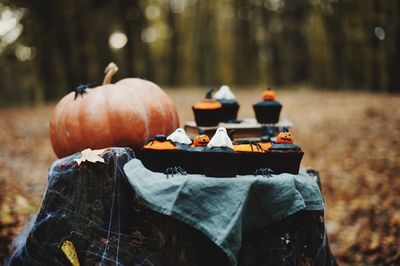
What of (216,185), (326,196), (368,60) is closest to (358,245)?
(326,196)

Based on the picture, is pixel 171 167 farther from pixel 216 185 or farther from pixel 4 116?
pixel 4 116

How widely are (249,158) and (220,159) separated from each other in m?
0.35

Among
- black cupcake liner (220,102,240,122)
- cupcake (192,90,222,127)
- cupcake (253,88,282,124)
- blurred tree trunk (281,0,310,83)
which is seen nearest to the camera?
cupcake (192,90,222,127)

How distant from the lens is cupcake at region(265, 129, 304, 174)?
3.31 meters

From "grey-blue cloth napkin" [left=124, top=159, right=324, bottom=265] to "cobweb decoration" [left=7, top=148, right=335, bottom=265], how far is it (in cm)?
19

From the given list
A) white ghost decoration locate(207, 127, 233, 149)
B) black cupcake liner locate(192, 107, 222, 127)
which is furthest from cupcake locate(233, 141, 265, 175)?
black cupcake liner locate(192, 107, 222, 127)

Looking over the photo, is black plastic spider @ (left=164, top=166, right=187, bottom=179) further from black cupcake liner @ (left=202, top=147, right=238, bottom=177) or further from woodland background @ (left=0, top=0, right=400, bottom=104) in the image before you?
woodland background @ (left=0, top=0, right=400, bottom=104)

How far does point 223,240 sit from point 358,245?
10.0 feet

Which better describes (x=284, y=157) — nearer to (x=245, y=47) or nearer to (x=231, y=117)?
(x=231, y=117)

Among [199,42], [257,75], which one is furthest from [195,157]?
[257,75]

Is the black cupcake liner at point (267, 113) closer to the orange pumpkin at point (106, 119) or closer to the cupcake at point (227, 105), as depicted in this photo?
the cupcake at point (227, 105)

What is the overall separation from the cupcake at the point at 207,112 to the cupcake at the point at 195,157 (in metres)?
0.65

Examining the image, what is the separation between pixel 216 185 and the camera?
303 centimetres

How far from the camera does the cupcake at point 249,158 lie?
3320mm
